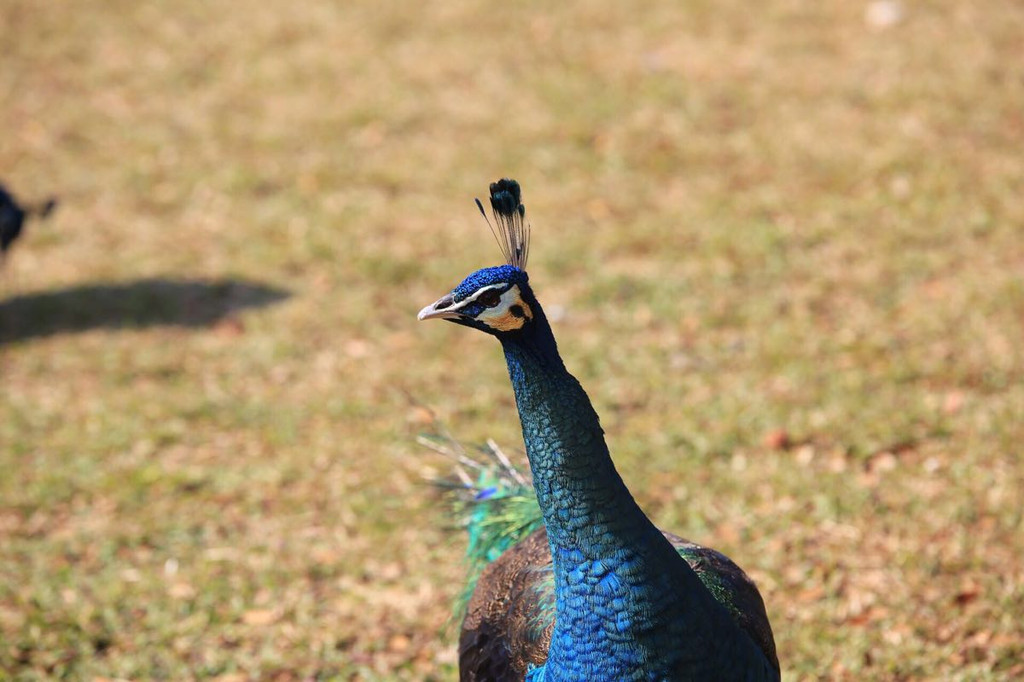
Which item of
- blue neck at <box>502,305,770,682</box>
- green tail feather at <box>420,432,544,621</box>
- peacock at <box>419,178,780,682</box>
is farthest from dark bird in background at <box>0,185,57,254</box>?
blue neck at <box>502,305,770,682</box>

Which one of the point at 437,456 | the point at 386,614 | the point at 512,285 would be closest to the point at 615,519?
the point at 512,285

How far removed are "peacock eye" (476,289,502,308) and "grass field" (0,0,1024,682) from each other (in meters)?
1.94

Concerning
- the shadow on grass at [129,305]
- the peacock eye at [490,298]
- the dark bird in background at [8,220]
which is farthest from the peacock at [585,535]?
the dark bird in background at [8,220]

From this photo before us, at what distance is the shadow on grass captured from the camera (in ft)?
21.7

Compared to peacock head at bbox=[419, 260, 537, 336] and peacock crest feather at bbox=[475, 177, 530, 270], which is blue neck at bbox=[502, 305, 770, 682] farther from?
peacock crest feather at bbox=[475, 177, 530, 270]

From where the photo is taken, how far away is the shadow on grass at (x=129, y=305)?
21.7 feet

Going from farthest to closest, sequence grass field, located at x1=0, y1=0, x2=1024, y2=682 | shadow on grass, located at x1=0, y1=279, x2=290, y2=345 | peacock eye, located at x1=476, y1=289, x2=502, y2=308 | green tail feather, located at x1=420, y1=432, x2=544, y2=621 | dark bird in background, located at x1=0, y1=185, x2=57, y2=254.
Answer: dark bird in background, located at x1=0, y1=185, x2=57, y2=254, shadow on grass, located at x1=0, y1=279, x2=290, y2=345, grass field, located at x1=0, y1=0, x2=1024, y2=682, green tail feather, located at x1=420, y1=432, x2=544, y2=621, peacock eye, located at x1=476, y1=289, x2=502, y2=308

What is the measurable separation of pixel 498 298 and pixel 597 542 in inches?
22.6

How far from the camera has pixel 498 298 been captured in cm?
235

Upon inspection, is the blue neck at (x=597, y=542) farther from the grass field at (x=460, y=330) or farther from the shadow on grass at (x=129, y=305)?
the shadow on grass at (x=129, y=305)

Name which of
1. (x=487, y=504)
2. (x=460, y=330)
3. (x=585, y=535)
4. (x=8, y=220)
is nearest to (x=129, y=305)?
(x=8, y=220)

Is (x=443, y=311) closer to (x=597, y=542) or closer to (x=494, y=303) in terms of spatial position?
(x=494, y=303)

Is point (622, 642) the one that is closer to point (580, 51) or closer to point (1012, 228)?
point (1012, 228)

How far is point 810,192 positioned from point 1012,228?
4.18ft
